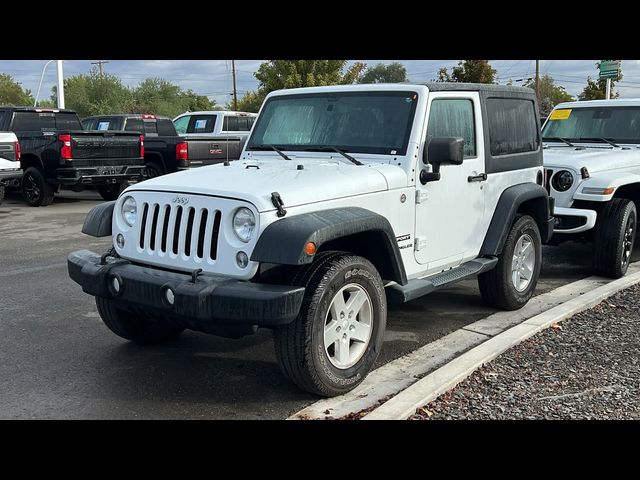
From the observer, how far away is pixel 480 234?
18.7ft

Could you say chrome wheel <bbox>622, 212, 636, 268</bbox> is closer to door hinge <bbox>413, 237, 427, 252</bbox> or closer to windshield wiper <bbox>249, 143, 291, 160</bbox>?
door hinge <bbox>413, 237, 427, 252</bbox>

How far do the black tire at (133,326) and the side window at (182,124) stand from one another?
13.2m

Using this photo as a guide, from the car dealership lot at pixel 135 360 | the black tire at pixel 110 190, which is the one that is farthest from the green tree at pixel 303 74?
the car dealership lot at pixel 135 360

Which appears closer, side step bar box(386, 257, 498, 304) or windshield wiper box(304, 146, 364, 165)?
side step bar box(386, 257, 498, 304)

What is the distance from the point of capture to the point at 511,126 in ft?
20.2

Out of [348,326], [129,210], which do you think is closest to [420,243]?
[348,326]

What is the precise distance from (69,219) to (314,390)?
9.39 meters

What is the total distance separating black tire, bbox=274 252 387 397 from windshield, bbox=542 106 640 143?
5708 millimetres

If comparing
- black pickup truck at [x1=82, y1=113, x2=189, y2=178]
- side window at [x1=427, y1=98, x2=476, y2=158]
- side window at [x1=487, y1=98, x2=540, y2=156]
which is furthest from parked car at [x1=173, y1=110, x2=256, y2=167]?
side window at [x1=427, y1=98, x2=476, y2=158]

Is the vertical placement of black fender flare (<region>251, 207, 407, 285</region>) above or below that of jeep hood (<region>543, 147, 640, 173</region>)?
below

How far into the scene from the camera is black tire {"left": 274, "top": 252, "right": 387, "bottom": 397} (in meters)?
3.92

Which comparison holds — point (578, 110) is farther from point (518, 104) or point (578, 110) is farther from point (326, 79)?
point (326, 79)

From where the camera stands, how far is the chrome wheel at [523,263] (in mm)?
6121
